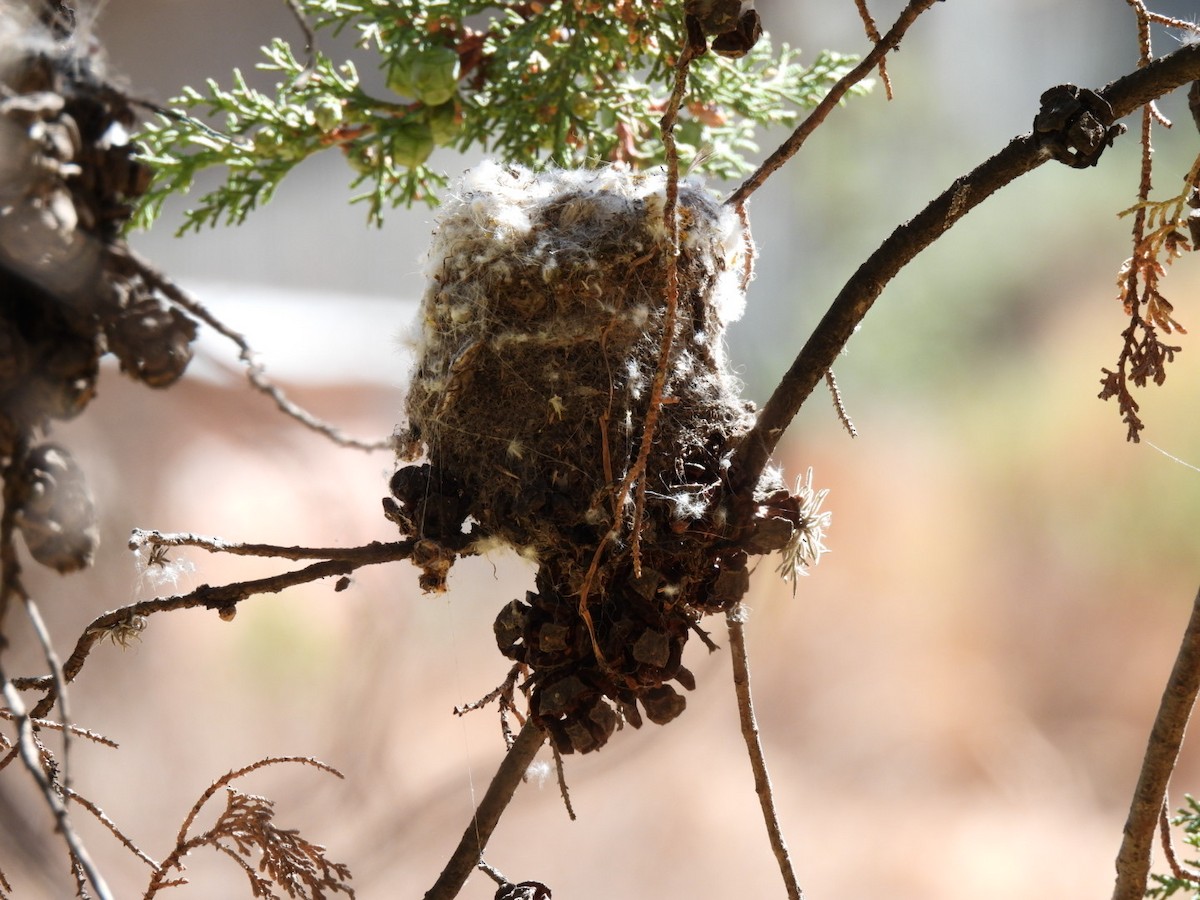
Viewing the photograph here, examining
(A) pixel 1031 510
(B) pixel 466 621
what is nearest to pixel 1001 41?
(A) pixel 1031 510

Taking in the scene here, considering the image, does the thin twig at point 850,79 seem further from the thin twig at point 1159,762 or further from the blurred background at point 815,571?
the blurred background at point 815,571

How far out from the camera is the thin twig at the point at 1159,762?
699 millimetres

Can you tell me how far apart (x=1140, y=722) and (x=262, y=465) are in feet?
5.95

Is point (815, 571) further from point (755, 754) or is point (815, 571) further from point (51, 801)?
point (51, 801)

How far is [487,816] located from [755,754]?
215 mm

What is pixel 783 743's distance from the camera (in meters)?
2.08

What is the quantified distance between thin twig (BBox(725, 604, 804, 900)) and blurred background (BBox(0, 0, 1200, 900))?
115cm

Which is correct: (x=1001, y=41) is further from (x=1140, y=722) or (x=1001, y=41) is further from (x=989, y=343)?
(x=1140, y=722)

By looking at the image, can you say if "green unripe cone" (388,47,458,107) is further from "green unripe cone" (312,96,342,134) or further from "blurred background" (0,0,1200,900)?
"blurred background" (0,0,1200,900)

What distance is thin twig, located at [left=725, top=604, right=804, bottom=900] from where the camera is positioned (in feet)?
2.62

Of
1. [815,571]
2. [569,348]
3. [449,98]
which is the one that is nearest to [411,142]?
[449,98]

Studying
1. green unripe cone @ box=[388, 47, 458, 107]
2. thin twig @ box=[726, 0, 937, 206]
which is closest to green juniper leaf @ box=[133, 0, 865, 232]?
green unripe cone @ box=[388, 47, 458, 107]

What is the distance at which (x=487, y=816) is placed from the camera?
0.76 m

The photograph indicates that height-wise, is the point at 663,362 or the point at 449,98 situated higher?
the point at 449,98
